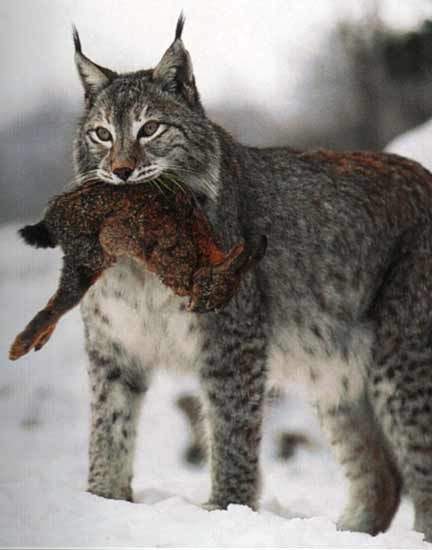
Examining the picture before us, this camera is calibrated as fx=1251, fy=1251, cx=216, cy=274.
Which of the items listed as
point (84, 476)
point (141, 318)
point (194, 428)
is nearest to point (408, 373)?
point (194, 428)

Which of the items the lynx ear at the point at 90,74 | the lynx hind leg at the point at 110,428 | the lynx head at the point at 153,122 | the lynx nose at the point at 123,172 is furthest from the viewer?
the lynx hind leg at the point at 110,428

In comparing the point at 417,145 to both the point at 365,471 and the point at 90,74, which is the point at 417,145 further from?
the point at 90,74

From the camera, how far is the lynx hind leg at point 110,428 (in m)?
3.70

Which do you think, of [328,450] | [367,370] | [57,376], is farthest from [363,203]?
[57,376]

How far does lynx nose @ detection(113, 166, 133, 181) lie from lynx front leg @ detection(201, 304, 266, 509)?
0.53 meters

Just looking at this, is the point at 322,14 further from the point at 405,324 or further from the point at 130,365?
the point at 130,365

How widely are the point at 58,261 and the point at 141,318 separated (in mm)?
306

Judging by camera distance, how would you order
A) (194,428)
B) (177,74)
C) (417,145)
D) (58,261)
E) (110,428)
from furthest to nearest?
(417,145), (194,428), (110,428), (177,74), (58,261)

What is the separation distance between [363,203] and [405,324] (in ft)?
1.39

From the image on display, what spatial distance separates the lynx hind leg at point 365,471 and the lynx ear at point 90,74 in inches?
51.0

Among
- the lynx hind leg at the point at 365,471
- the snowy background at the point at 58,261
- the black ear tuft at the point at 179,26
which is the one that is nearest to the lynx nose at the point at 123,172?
the snowy background at the point at 58,261

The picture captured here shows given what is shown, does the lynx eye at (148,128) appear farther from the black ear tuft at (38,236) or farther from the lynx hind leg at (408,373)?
the lynx hind leg at (408,373)

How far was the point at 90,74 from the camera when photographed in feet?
11.7

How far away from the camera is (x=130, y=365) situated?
3.72m
